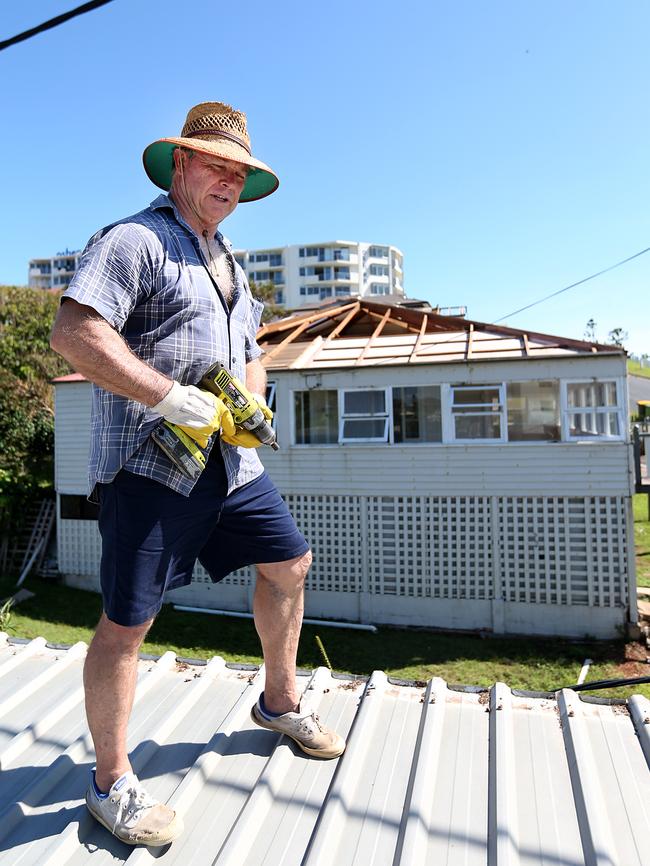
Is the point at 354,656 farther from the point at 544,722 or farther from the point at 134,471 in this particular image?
the point at 134,471

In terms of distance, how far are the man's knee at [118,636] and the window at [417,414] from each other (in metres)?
10.1

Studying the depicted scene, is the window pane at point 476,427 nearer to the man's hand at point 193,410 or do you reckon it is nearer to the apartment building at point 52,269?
the man's hand at point 193,410

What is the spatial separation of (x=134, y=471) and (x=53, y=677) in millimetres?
1782

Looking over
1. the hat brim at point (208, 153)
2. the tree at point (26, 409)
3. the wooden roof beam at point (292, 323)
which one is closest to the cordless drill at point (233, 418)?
the hat brim at point (208, 153)

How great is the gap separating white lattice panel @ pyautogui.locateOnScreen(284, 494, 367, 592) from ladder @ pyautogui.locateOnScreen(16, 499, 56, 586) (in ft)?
22.8

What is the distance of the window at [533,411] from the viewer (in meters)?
11.7

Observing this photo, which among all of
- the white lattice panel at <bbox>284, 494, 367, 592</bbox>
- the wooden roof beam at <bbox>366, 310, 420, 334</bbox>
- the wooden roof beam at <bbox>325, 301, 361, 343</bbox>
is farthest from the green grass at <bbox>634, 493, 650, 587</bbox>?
the wooden roof beam at <bbox>325, 301, 361, 343</bbox>

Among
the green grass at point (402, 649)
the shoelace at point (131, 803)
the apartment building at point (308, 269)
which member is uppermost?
the apartment building at point (308, 269)

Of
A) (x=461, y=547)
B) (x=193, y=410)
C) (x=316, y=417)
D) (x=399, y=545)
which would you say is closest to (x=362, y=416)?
(x=316, y=417)

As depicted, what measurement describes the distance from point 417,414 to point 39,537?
1005 cm

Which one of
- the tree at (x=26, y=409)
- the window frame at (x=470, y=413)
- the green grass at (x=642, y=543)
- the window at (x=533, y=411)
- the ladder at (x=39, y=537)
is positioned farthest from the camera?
the tree at (x=26, y=409)

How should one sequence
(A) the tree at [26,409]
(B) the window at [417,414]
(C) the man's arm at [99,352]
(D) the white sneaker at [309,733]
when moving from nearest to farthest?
1. (C) the man's arm at [99,352]
2. (D) the white sneaker at [309,733]
3. (B) the window at [417,414]
4. (A) the tree at [26,409]

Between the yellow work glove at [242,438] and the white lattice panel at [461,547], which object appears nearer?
the yellow work glove at [242,438]

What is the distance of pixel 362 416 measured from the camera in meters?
12.2
